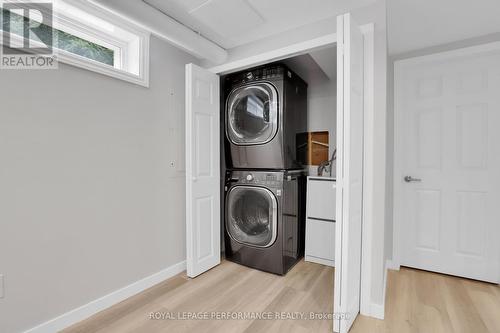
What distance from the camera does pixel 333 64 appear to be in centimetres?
245

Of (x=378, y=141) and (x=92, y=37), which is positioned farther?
(x=92, y=37)

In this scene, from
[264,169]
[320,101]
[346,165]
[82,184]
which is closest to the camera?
[346,165]

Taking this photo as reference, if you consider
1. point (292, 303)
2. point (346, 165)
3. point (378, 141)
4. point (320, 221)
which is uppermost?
point (378, 141)

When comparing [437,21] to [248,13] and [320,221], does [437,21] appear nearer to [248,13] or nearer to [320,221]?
[248,13]

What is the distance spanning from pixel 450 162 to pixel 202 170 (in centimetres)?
239

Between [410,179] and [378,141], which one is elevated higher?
[378,141]

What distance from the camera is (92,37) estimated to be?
5.80 ft

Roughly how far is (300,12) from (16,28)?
1850 millimetres

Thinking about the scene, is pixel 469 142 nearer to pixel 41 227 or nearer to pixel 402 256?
pixel 402 256

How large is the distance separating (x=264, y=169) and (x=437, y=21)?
1.89 m

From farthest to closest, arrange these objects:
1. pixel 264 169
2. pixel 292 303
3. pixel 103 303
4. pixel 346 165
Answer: pixel 264 169, pixel 292 303, pixel 103 303, pixel 346 165

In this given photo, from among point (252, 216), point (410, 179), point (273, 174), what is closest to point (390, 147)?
point (410, 179)

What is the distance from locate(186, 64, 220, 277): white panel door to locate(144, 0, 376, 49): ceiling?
395 mm

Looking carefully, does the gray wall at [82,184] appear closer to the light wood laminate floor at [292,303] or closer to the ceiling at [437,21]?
the light wood laminate floor at [292,303]
